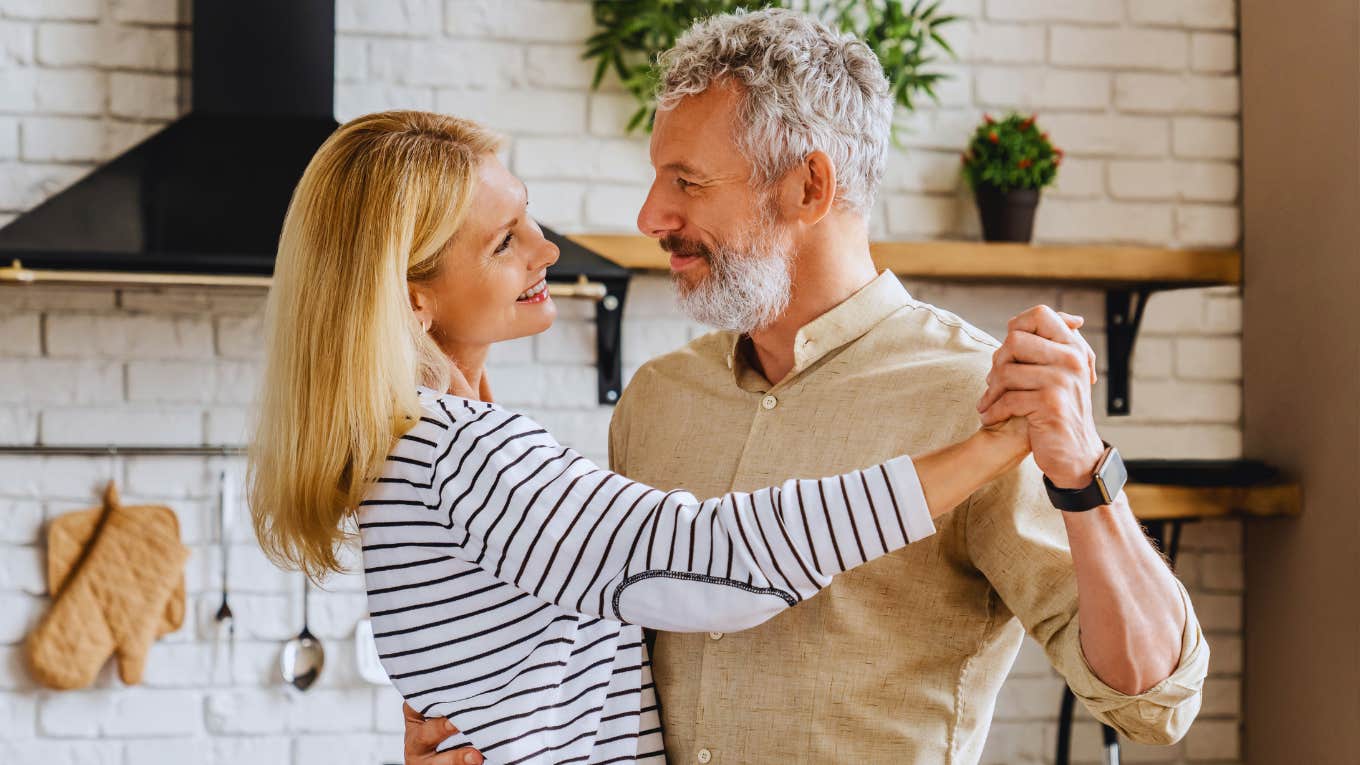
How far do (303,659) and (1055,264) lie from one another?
161cm

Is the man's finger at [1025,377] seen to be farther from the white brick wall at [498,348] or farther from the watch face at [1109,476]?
the white brick wall at [498,348]

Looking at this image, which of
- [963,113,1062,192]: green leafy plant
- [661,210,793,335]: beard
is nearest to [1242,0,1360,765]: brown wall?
→ [963,113,1062,192]: green leafy plant

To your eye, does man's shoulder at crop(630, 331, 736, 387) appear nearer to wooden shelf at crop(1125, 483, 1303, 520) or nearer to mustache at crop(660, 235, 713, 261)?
mustache at crop(660, 235, 713, 261)

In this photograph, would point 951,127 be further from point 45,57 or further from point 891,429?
point 45,57

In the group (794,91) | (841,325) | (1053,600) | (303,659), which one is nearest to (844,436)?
(841,325)

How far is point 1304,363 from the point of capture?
244cm

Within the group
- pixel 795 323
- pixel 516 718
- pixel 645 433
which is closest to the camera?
pixel 516 718

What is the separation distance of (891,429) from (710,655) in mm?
291

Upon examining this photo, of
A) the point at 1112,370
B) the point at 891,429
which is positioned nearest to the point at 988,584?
the point at 891,429

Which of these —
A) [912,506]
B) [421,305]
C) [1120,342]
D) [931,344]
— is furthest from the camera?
[1120,342]

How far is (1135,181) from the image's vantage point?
8.76 feet

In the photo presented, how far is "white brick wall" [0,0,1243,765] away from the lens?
2387 millimetres

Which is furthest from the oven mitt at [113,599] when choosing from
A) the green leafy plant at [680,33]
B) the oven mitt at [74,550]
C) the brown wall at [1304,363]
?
the brown wall at [1304,363]

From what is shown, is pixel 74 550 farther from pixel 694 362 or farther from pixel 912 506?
pixel 912 506
